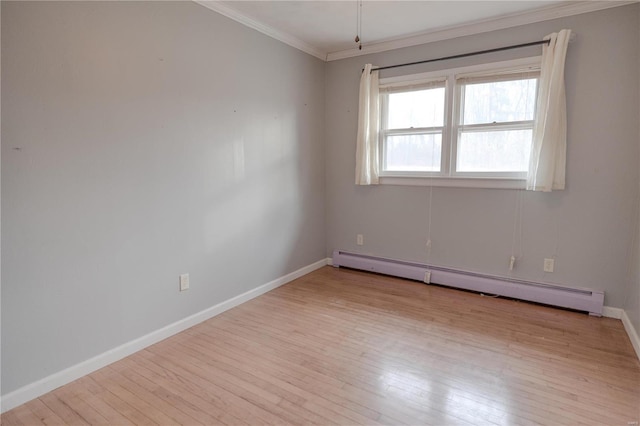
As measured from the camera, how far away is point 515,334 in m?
2.55

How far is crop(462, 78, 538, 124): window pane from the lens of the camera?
10.0 feet

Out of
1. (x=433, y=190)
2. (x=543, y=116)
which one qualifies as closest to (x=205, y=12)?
(x=433, y=190)

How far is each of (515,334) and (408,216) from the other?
1562 millimetres

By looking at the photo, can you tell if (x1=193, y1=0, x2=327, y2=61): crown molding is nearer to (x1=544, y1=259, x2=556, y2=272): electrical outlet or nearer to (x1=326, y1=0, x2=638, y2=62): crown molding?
(x1=326, y1=0, x2=638, y2=62): crown molding

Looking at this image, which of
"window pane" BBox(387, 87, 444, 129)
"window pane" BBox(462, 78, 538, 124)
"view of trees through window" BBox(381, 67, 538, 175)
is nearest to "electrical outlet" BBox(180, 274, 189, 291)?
"view of trees through window" BBox(381, 67, 538, 175)

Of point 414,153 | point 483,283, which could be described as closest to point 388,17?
point 414,153

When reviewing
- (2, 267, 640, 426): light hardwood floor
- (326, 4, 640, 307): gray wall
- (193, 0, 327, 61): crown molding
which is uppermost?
(193, 0, 327, 61): crown molding

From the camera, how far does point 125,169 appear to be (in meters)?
2.21

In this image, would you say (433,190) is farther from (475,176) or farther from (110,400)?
(110,400)

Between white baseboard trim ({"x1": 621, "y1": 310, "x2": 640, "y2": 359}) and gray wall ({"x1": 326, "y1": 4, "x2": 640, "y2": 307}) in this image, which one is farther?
gray wall ({"x1": 326, "y1": 4, "x2": 640, "y2": 307})

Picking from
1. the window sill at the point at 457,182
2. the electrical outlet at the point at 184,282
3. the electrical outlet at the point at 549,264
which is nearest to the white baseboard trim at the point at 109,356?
the electrical outlet at the point at 184,282

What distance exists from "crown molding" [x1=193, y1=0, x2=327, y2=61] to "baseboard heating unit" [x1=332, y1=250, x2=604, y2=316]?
91.3 inches

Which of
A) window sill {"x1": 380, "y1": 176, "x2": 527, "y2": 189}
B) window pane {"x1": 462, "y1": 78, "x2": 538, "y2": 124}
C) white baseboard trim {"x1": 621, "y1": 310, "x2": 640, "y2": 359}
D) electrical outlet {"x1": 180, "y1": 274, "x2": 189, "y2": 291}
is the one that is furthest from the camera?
window sill {"x1": 380, "y1": 176, "x2": 527, "y2": 189}

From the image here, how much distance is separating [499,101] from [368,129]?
4.15ft
